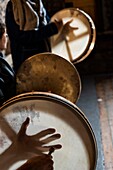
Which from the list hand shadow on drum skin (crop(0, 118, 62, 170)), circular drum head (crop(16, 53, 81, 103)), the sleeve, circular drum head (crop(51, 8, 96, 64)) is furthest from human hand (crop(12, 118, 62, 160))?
circular drum head (crop(51, 8, 96, 64))

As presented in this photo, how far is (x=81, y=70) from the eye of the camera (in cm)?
397

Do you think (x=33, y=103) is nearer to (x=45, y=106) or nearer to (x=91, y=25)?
(x=45, y=106)

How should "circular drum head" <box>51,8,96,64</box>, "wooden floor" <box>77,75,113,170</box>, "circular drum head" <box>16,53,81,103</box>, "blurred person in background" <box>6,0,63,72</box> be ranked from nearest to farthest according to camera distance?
"circular drum head" <box>16,53,81,103</box> < "blurred person in background" <box>6,0,63,72</box> < "wooden floor" <box>77,75,113,170</box> < "circular drum head" <box>51,8,96,64</box>

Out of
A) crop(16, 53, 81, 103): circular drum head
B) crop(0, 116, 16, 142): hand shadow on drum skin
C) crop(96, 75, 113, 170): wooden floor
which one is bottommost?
crop(96, 75, 113, 170): wooden floor

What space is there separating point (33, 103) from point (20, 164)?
219 millimetres

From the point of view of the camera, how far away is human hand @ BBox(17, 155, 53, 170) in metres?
1.42

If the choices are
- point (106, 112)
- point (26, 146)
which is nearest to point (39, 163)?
point (26, 146)

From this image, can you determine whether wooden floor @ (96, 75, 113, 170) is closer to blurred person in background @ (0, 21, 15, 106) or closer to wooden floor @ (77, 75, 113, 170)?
wooden floor @ (77, 75, 113, 170)

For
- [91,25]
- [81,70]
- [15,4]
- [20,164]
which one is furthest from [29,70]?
[81,70]

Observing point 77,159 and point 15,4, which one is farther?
point 15,4

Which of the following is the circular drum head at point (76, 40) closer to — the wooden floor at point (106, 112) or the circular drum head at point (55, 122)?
the wooden floor at point (106, 112)

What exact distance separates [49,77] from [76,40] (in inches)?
36.6

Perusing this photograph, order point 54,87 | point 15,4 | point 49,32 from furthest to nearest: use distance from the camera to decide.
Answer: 1. point 49,32
2. point 15,4
3. point 54,87

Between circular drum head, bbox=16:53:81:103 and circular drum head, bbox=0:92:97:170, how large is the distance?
0.22 meters
